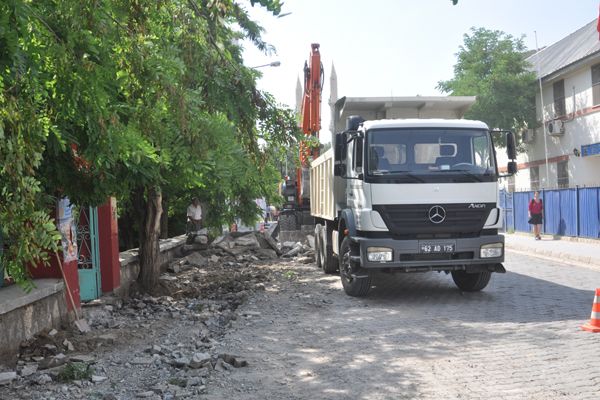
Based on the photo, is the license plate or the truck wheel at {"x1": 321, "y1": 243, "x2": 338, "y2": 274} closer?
the license plate

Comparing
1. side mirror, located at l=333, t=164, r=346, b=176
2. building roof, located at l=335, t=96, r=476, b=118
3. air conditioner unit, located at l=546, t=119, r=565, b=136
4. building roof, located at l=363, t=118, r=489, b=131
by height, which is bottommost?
side mirror, located at l=333, t=164, r=346, b=176

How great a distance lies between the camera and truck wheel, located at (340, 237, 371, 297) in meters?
9.11

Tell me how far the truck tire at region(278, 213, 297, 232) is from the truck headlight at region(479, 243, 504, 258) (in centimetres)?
1092

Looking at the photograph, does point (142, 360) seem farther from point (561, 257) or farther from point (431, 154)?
point (561, 257)

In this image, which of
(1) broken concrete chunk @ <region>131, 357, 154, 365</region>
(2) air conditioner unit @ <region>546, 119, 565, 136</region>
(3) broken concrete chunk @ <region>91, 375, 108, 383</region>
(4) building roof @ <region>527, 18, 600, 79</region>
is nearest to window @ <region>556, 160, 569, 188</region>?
(2) air conditioner unit @ <region>546, 119, 565, 136</region>

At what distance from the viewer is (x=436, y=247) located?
854 centimetres

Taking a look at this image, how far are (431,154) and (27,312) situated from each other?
5.76 m

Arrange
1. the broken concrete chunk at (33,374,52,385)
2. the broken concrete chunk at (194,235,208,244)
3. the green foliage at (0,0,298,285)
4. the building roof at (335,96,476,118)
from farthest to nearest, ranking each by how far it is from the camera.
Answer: the broken concrete chunk at (194,235,208,244) → the building roof at (335,96,476,118) → the broken concrete chunk at (33,374,52,385) → the green foliage at (0,0,298,285)

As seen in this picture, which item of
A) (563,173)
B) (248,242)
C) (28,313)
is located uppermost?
(563,173)

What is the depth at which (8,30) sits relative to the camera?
3.19 metres

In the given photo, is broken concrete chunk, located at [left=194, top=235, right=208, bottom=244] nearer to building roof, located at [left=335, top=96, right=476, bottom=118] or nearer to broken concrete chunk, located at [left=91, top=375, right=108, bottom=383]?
building roof, located at [left=335, top=96, right=476, bottom=118]

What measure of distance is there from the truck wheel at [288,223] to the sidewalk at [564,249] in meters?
6.74

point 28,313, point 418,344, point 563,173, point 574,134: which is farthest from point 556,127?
point 28,313

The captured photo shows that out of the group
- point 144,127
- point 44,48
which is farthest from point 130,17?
point 44,48
